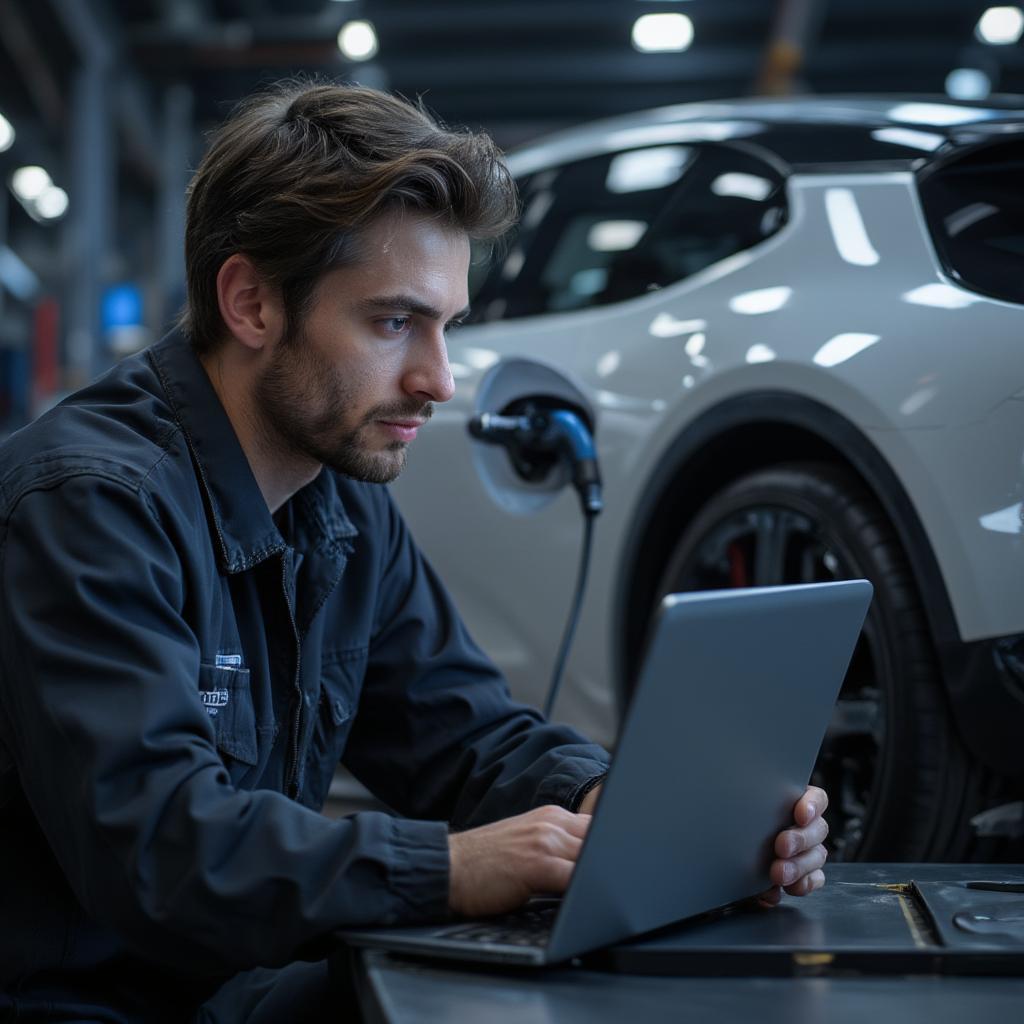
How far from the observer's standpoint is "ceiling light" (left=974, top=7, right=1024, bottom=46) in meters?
13.1

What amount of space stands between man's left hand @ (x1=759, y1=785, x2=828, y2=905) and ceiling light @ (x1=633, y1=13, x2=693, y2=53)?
13.5 meters

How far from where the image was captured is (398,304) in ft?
5.10

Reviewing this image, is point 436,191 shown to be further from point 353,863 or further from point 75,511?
point 353,863

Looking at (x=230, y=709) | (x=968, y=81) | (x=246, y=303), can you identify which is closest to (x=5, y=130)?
(x=968, y=81)

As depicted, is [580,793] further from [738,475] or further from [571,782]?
[738,475]

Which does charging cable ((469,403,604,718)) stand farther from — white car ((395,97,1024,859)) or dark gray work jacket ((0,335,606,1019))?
dark gray work jacket ((0,335,606,1019))

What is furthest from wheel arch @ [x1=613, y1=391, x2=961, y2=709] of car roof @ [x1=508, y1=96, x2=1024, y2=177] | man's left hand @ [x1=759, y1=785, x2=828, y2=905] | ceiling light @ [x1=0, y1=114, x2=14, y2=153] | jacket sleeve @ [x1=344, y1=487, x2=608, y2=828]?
ceiling light @ [x1=0, y1=114, x2=14, y2=153]

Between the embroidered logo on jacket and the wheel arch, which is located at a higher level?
the wheel arch

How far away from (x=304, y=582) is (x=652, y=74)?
49.0 ft

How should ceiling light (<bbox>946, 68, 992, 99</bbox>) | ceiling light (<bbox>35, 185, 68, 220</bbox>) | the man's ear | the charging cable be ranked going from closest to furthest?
the man's ear
the charging cable
ceiling light (<bbox>946, 68, 992, 99</bbox>)
ceiling light (<bbox>35, 185, 68, 220</bbox>)

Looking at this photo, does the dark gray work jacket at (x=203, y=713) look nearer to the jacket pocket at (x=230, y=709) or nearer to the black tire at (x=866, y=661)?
the jacket pocket at (x=230, y=709)

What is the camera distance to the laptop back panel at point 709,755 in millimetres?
1109

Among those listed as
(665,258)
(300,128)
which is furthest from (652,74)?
(300,128)

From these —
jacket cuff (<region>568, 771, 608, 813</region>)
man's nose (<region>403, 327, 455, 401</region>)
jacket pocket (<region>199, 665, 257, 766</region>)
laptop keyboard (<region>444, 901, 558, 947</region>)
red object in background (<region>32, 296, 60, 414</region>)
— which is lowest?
laptop keyboard (<region>444, 901, 558, 947</region>)
